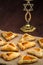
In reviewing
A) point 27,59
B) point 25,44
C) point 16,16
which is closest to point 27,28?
point 16,16

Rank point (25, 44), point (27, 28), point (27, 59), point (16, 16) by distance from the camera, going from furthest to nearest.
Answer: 1. point (16, 16)
2. point (27, 28)
3. point (25, 44)
4. point (27, 59)

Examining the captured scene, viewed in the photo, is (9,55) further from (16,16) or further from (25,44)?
(16,16)

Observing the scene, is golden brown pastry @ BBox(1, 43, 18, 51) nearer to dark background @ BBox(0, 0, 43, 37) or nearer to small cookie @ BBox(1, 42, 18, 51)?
small cookie @ BBox(1, 42, 18, 51)

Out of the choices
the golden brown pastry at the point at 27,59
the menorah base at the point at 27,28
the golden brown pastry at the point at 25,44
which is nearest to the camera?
the golden brown pastry at the point at 27,59

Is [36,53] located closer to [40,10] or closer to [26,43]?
[26,43]

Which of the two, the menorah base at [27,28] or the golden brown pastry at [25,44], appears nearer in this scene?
the golden brown pastry at [25,44]

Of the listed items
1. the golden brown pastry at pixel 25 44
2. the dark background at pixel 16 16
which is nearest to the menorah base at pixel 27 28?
the dark background at pixel 16 16

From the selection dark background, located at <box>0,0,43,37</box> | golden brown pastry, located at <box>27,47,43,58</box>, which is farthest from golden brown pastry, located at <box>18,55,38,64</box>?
dark background, located at <box>0,0,43,37</box>

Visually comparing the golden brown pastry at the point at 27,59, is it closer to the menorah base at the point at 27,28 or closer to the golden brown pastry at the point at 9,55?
the golden brown pastry at the point at 9,55

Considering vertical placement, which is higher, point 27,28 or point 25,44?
point 27,28
